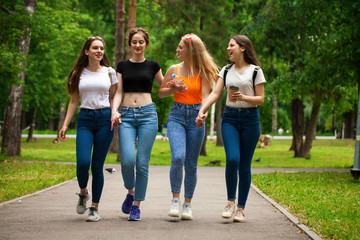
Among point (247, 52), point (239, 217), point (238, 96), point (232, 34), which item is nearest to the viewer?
point (238, 96)

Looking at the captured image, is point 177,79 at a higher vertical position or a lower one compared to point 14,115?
higher

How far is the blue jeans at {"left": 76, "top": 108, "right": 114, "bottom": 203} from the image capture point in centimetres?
612

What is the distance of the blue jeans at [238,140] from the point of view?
631 centimetres

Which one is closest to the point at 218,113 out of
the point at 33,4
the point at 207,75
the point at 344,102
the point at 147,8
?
the point at 344,102

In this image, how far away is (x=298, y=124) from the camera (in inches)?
1025

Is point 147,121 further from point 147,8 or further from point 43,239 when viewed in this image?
point 147,8

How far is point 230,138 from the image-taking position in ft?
20.7

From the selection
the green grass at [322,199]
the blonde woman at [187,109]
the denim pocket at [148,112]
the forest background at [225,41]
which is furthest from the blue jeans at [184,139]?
the forest background at [225,41]

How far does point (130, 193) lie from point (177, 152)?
79 cm

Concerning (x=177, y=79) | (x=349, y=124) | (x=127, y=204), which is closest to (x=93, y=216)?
(x=127, y=204)

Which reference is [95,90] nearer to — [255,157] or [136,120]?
[136,120]

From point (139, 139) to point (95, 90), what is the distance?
2.56 feet

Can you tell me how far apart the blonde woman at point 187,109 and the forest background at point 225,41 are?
3.66 metres

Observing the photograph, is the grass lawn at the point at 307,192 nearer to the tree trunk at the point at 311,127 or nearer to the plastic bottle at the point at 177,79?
the plastic bottle at the point at 177,79
